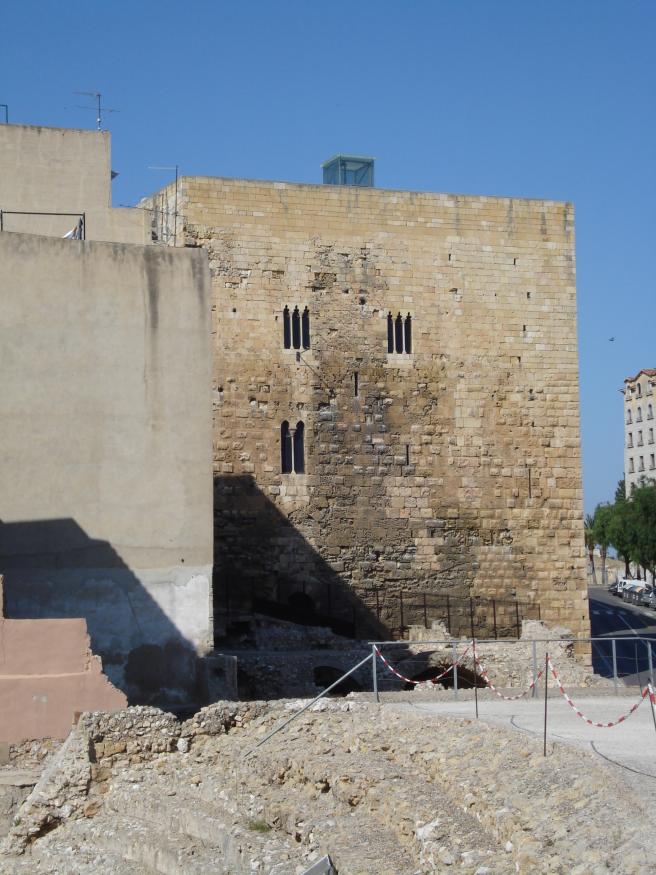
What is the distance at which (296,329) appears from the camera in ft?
81.2

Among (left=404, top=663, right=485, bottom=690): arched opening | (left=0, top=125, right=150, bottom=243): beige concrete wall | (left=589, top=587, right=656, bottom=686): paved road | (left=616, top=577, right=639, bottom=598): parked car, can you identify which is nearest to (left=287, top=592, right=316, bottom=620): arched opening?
(left=404, top=663, right=485, bottom=690): arched opening

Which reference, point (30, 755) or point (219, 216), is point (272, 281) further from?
point (30, 755)

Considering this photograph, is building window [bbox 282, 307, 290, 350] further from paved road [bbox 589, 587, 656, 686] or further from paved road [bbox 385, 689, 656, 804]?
paved road [bbox 385, 689, 656, 804]

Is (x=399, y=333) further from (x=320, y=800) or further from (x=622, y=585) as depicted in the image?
(x=622, y=585)

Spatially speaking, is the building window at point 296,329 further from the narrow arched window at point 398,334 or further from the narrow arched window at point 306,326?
the narrow arched window at point 398,334

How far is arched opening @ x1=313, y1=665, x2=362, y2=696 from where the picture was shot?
2292 cm

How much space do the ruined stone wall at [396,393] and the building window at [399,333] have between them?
116 millimetres

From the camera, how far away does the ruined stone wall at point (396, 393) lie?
80.1 ft

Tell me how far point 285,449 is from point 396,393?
2284 mm

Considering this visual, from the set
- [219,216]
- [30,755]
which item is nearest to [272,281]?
[219,216]

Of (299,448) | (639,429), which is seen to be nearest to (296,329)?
(299,448)

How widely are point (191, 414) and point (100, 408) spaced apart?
1.21 m

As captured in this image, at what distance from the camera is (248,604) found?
23.9 m

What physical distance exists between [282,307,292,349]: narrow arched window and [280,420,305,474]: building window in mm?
1421
